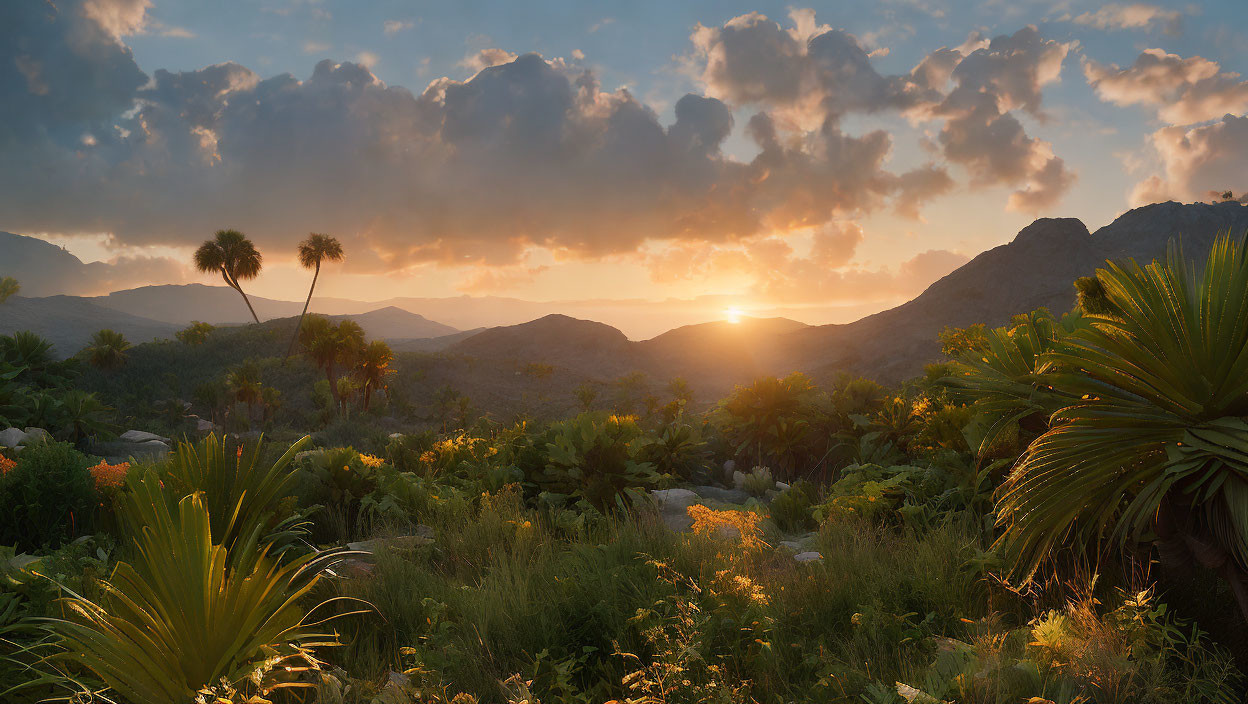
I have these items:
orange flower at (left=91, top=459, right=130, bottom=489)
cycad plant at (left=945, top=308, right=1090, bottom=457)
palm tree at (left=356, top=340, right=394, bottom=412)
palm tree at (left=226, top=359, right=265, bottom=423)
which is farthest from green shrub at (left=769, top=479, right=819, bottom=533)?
palm tree at (left=226, top=359, right=265, bottom=423)

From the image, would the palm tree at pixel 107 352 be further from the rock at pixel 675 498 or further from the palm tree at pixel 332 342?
the rock at pixel 675 498

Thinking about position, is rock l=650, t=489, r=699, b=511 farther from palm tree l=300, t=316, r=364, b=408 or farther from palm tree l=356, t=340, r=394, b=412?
palm tree l=300, t=316, r=364, b=408

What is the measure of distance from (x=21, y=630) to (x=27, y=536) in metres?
2.89

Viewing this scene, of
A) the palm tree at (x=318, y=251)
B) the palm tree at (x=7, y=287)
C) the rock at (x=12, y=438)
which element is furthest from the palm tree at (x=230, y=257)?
the rock at (x=12, y=438)

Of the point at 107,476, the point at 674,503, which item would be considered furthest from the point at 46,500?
the point at 674,503

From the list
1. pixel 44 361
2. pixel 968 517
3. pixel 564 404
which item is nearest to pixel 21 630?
pixel 968 517

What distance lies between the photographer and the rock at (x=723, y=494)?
28.6ft

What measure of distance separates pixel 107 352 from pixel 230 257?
12475 millimetres

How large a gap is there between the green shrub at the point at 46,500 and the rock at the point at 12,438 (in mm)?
4150

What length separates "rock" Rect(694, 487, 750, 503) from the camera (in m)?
8.70

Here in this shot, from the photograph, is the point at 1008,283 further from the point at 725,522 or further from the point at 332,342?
the point at 725,522

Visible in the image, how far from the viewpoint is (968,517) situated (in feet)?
17.2

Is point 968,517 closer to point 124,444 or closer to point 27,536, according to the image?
point 27,536

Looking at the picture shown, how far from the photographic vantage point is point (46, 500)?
5.49 metres
